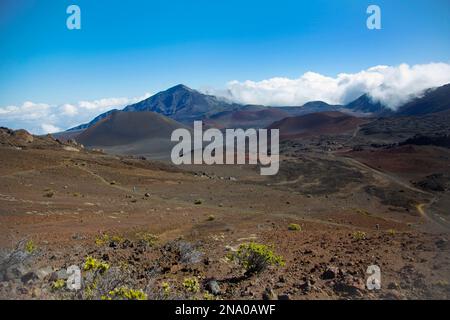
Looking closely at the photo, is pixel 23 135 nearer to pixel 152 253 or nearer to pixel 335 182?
pixel 335 182

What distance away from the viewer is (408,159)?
171 ft

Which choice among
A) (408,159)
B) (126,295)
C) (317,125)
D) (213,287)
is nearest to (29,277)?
(126,295)

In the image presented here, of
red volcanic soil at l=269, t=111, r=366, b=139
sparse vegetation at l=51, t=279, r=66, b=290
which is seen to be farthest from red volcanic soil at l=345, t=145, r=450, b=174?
sparse vegetation at l=51, t=279, r=66, b=290

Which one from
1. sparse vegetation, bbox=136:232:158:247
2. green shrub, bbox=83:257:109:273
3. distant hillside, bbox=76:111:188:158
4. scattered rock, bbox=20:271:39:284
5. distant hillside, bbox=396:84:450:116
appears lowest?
sparse vegetation, bbox=136:232:158:247

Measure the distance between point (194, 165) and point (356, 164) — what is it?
2205cm

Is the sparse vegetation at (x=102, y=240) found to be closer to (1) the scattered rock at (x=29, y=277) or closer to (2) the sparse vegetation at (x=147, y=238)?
(2) the sparse vegetation at (x=147, y=238)

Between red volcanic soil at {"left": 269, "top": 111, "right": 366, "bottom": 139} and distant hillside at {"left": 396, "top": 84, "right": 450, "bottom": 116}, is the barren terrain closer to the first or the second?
red volcanic soil at {"left": 269, "top": 111, "right": 366, "bottom": 139}

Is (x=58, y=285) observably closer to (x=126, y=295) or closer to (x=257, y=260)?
(x=126, y=295)

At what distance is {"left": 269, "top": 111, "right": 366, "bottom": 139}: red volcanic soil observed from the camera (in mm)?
103875

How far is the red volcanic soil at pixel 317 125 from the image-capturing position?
103875 millimetres

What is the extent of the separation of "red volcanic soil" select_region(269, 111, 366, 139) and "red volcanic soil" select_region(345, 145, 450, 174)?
41633mm

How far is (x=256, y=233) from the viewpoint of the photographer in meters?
12.3

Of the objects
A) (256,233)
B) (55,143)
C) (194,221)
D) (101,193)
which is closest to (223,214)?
(194,221)

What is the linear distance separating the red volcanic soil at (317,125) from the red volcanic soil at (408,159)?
137 ft
